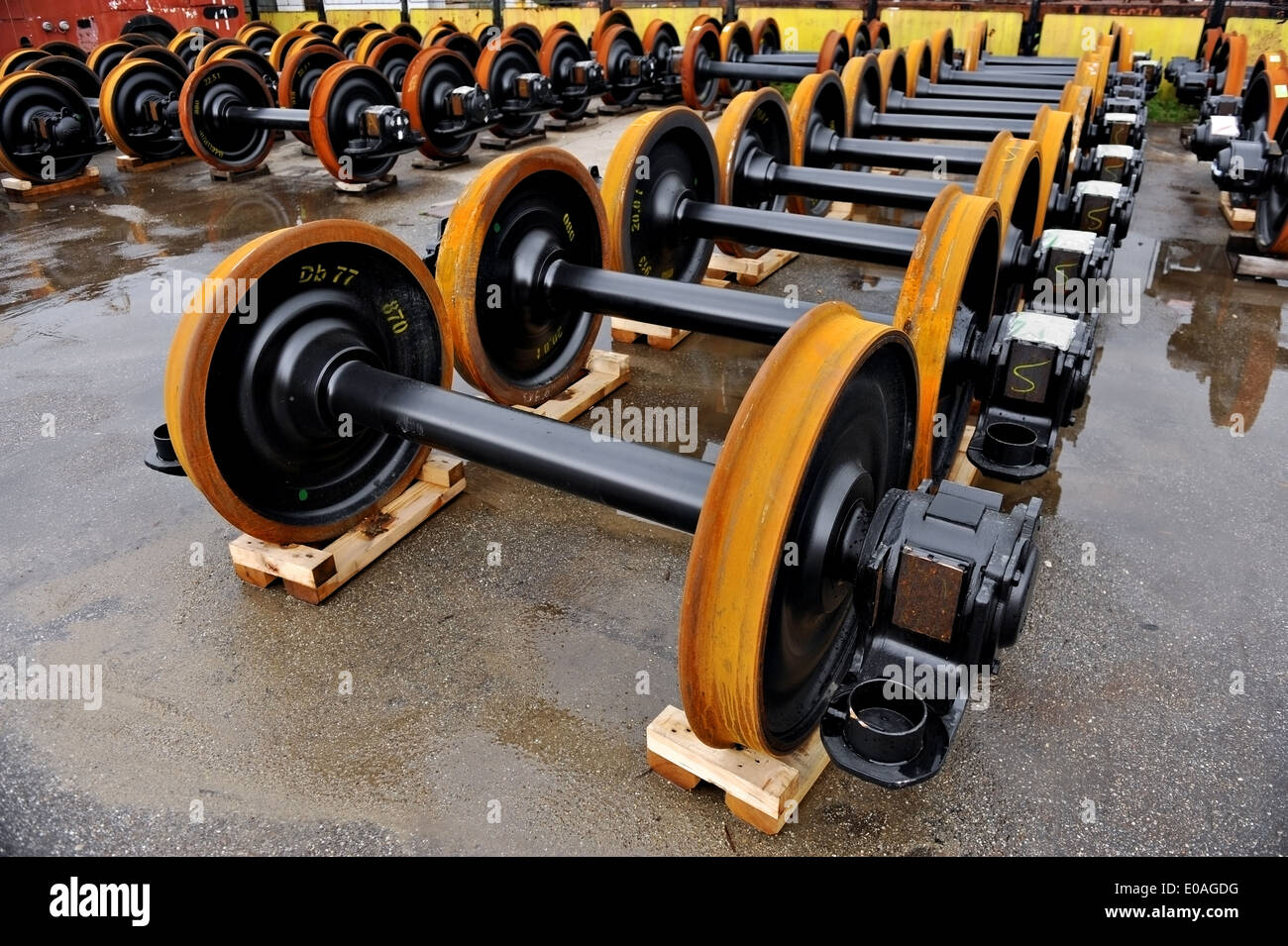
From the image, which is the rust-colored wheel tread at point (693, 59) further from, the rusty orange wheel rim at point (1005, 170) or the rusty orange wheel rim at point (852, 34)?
the rusty orange wheel rim at point (1005, 170)

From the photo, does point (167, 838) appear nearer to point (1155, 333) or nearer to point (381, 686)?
point (381, 686)

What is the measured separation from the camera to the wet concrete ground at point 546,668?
6.18 ft

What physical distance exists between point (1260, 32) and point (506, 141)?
328 inches

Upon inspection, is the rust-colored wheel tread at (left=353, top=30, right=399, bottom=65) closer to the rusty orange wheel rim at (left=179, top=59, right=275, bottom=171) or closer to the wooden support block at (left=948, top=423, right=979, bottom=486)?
the rusty orange wheel rim at (left=179, top=59, right=275, bottom=171)

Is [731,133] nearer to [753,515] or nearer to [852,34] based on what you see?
[753,515]

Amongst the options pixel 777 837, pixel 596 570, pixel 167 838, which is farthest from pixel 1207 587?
pixel 167 838

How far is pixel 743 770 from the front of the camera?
187 cm

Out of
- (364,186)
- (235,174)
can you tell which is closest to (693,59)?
(364,186)

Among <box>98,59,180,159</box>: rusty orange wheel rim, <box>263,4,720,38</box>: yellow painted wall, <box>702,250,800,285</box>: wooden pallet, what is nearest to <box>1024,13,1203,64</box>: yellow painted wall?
<box>263,4,720,38</box>: yellow painted wall

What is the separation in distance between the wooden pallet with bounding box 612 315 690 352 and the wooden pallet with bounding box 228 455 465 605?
4.94ft

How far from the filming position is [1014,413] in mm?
2572

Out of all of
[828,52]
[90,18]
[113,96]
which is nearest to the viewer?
[113,96]

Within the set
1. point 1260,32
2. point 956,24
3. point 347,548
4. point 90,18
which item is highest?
point 956,24

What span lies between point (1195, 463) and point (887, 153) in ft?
8.51
